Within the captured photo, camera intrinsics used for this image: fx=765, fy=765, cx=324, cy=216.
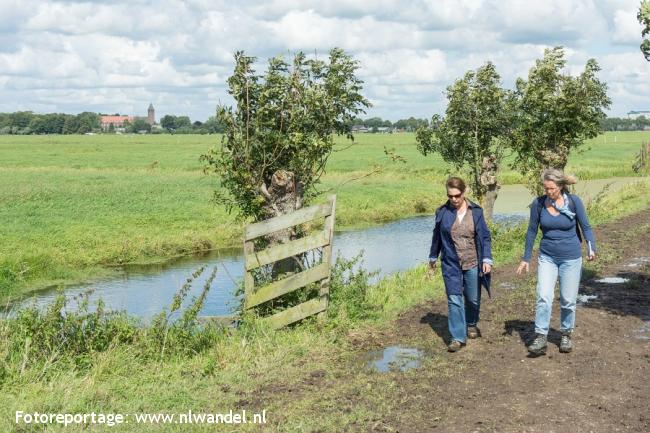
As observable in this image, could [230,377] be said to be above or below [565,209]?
below

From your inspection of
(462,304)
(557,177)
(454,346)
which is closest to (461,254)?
(462,304)

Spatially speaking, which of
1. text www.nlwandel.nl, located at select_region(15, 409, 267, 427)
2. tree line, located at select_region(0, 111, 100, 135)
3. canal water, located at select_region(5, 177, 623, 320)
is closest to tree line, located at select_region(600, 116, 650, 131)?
tree line, located at select_region(0, 111, 100, 135)

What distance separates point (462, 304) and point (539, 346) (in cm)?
97

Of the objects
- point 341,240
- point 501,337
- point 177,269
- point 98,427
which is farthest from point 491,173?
point 98,427

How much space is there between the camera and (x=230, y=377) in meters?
7.79

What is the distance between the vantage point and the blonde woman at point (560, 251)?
8367mm

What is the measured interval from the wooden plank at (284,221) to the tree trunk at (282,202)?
2.59 ft

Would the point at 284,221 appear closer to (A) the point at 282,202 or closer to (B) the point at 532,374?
(A) the point at 282,202

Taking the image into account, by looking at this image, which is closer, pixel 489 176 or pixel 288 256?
pixel 288 256

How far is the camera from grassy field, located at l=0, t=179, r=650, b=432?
22.0ft

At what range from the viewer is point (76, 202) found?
29500 mm

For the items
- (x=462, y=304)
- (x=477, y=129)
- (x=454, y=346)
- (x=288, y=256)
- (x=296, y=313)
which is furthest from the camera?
(x=477, y=129)

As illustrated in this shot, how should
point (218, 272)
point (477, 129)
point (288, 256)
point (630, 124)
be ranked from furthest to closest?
point (630, 124) < point (477, 129) < point (218, 272) < point (288, 256)

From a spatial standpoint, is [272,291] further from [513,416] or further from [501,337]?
[513,416]
